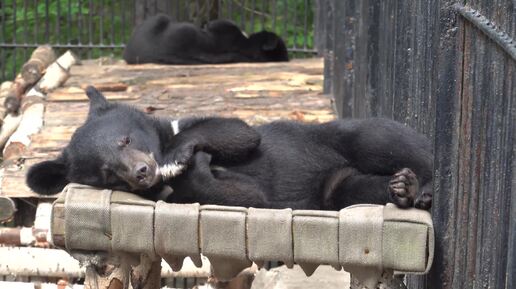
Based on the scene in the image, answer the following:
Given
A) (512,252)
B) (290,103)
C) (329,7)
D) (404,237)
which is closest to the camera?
(512,252)

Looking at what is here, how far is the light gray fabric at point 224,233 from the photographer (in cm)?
383

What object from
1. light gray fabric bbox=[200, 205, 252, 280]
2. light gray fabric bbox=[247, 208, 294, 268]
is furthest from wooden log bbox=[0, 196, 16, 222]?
light gray fabric bbox=[247, 208, 294, 268]

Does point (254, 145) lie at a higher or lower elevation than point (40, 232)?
higher

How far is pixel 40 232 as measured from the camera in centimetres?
669

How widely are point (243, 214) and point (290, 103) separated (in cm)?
542

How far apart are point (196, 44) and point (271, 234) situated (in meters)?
8.74

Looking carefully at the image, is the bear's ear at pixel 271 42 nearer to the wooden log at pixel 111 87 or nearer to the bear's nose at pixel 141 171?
the wooden log at pixel 111 87

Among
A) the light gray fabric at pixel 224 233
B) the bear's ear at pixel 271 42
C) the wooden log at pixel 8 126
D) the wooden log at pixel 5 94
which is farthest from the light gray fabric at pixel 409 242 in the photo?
the bear's ear at pixel 271 42

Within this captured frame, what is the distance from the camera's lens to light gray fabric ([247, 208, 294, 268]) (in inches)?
149

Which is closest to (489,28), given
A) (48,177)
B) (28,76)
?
(48,177)

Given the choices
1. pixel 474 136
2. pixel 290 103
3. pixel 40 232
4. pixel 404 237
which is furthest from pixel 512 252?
pixel 290 103

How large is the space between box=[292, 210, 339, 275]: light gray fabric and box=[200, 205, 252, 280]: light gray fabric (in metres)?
0.21

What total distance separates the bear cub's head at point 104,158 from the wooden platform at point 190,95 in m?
2.41

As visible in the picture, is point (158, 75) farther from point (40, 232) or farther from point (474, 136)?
point (474, 136)
